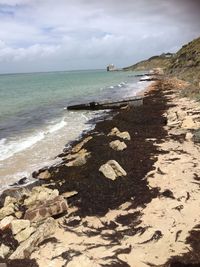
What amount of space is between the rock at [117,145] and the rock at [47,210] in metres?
6.35

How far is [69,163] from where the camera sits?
53.8 feet

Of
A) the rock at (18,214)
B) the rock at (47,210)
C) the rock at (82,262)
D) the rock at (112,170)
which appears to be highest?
the rock at (112,170)

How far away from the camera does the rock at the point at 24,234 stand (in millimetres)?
9784

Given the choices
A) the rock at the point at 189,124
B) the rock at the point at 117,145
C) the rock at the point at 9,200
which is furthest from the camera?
the rock at the point at 189,124

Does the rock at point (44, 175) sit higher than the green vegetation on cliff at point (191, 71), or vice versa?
the green vegetation on cliff at point (191, 71)

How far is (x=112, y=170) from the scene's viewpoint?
13.8m

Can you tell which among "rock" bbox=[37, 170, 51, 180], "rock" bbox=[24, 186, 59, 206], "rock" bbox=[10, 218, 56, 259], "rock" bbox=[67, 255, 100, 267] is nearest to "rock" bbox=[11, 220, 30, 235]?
"rock" bbox=[10, 218, 56, 259]

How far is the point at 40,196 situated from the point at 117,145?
605 cm

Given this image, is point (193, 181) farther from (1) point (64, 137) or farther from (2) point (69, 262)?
(1) point (64, 137)

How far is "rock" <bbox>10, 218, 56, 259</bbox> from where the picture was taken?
902 centimetres

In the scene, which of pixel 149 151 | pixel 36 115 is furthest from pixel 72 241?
pixel 36 115

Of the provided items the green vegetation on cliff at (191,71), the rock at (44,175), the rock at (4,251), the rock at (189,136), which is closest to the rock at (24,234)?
the rock at (4,251)

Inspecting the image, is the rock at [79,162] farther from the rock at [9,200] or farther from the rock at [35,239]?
the rock at [35,239]

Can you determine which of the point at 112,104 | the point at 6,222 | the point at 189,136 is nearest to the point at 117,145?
the point at 189,136
